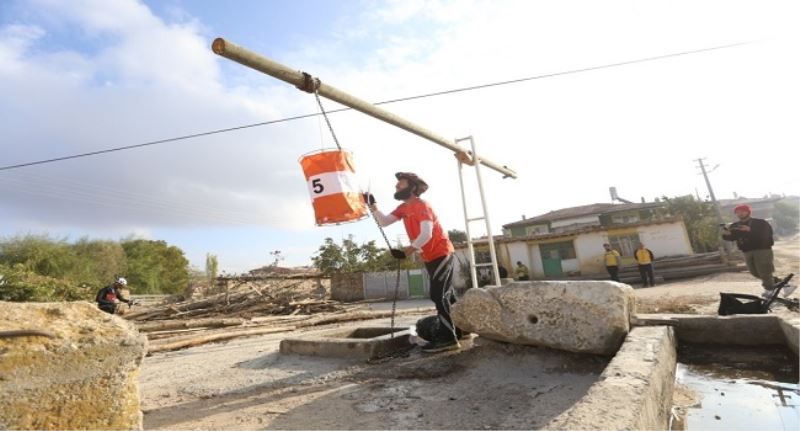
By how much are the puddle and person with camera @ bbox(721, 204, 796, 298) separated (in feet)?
9.55

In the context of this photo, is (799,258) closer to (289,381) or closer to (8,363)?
(289,381)

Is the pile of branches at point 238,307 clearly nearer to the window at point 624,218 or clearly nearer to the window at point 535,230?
the window at point 535,230

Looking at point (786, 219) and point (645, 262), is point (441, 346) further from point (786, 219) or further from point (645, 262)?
Result: point (786, 219)

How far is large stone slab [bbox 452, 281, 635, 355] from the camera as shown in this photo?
9.96ft

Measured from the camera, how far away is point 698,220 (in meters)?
37.9

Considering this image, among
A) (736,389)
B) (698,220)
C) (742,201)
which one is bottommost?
(736,389)

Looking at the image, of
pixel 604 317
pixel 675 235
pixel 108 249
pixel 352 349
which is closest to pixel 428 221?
pixel 352 349

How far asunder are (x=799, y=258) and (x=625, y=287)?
34.2m

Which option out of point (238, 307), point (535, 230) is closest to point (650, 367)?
point (238, 307)

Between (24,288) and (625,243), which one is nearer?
(24,288)

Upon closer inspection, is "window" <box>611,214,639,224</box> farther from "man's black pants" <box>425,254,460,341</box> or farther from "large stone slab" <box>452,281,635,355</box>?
"man's black pants" <box>425,254,460,341</box>

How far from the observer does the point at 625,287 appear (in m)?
3.38

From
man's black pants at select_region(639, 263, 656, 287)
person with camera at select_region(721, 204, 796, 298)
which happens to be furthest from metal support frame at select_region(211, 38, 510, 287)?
man's black pants at select_region(639, 263, 656, 287)

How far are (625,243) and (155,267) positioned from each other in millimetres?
36004
